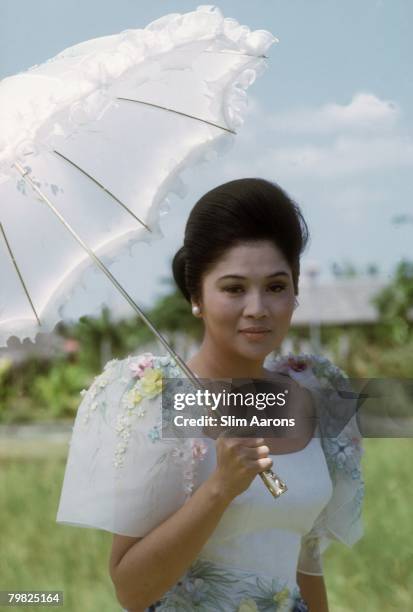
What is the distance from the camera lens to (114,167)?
3.77ft

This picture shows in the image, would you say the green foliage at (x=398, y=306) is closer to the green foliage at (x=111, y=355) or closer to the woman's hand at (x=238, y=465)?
the green foliage at (x=111, y=355)

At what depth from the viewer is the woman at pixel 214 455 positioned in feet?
3.14

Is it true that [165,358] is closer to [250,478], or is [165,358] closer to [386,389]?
[250,478]

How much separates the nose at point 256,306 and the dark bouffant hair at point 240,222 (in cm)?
6

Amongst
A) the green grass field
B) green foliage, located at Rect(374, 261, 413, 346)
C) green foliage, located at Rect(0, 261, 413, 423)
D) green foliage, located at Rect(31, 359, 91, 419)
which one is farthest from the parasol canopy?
green foliage, located at Rect(374, 261, 413, 346)

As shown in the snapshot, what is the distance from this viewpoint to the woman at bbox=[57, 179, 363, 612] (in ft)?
3.14

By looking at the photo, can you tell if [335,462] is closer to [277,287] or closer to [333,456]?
[333,456]

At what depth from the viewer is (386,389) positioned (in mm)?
1405

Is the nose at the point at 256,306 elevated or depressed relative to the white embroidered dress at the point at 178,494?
elevated

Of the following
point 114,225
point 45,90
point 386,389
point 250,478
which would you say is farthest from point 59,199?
point 386,389

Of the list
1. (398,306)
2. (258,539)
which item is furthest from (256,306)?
(398,306)

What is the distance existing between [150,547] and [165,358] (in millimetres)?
218

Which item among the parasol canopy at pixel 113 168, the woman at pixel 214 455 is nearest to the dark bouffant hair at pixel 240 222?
the woman at pixel 214 455

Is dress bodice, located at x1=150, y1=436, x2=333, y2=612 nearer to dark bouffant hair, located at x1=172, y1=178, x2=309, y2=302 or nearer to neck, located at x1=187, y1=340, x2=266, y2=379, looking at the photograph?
neck, located at x1=187, y1=340, x2=266, y2=379
